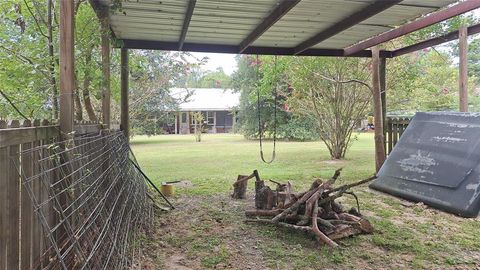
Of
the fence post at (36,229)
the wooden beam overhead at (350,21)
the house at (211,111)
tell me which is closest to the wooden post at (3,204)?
the fence post at (36,229)

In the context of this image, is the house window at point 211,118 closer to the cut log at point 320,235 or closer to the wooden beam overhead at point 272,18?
the wooden beam overhead at point 272,18

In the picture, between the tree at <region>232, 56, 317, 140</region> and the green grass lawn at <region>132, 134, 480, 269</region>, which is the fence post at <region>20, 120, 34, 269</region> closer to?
the green grass lawn at <region>132, 134, 480, 269</region>

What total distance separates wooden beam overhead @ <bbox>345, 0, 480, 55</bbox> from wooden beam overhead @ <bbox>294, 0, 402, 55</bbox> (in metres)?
0.92

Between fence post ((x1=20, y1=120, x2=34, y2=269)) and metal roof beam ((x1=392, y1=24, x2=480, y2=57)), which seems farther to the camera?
metal roof beam ((x1=392, y1=24, x2=480, y2=57))

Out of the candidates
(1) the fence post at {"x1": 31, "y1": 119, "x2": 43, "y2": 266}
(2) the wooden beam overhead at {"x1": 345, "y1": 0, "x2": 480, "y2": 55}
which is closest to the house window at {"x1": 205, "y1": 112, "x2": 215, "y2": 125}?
(2) the wooden beam overhead at {"x1": 345, "y1": 0, "x2": 480, "y2": 55}

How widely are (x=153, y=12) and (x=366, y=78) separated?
6690mm

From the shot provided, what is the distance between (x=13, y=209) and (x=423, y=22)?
5164 mm

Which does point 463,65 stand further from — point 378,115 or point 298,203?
point 298,203

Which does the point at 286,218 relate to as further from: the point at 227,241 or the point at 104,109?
the point at 104,109

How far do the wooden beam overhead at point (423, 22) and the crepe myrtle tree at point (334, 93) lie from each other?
261 centimetres

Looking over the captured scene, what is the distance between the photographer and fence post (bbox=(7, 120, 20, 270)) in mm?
1740

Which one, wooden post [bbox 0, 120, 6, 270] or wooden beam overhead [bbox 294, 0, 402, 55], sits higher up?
wooden beam overhead [bbox 294, 0, 402, 55]

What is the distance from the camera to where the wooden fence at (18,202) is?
5.53 feet

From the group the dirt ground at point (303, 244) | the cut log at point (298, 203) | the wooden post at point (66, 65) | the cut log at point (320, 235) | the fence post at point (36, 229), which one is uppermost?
the wooden post at point (66, 65)
